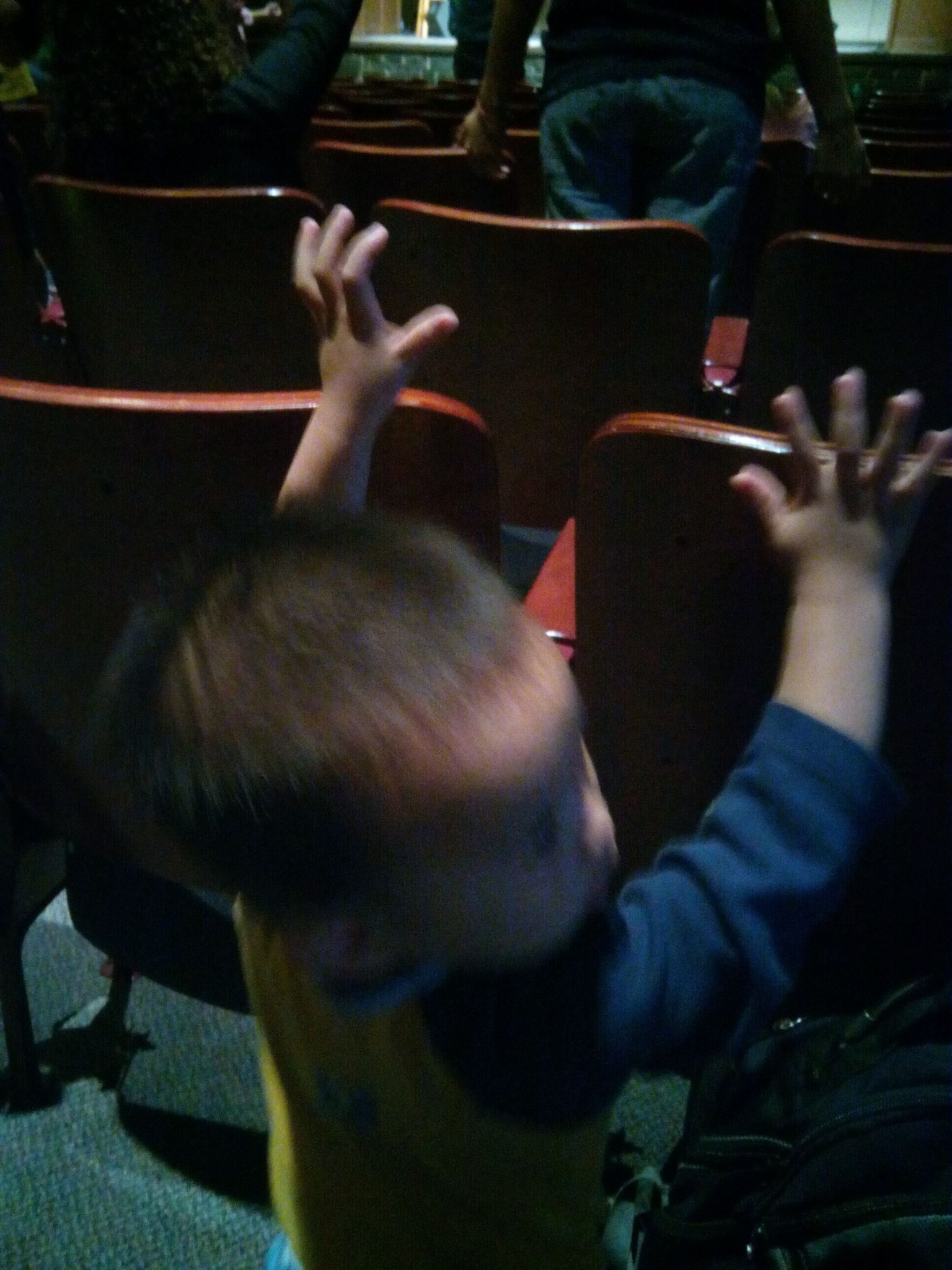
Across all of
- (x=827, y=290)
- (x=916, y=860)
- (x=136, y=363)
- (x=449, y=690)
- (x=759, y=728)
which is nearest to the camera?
(x=449, y=690)

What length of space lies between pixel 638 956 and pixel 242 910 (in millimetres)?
231

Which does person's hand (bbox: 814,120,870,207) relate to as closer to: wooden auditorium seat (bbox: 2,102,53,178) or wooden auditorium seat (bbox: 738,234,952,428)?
wooden auditorium seat (bbox: 738,234,952,428)

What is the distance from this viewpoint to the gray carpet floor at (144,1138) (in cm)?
93

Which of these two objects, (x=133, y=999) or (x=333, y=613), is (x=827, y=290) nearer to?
(x=333, y=613)

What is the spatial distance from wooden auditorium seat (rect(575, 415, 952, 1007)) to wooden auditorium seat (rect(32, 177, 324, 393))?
0.81 metres

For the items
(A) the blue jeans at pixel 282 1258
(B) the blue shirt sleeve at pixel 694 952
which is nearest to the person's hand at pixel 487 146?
(B) the blue shirt sleeve at pixel 694 952

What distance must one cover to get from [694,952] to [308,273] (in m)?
0.55

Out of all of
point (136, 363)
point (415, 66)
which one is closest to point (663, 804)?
point (136, 363)

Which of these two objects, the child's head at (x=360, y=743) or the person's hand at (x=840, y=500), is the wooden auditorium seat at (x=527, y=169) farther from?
the child's head at (x=360, y=743)

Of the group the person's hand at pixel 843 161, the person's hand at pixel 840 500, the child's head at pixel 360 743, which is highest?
the person's hand at pixel 843 161

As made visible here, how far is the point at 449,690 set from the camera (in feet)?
1.34

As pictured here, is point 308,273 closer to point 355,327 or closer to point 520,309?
point 355,327

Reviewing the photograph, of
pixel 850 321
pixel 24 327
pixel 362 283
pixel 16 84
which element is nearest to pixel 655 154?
pixel 850 321

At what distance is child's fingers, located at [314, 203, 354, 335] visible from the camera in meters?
0.72
